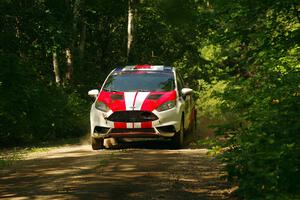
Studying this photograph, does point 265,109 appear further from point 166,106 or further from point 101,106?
point 101,106

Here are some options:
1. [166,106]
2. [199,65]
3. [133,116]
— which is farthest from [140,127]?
[199,65]

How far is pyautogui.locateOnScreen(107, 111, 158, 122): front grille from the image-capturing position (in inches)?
494

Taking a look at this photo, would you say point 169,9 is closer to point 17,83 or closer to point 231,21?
point 231,21

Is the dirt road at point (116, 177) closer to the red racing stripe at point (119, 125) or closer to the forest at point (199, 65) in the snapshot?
the red racing stripe at point (119, 125)

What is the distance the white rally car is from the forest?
2356 mm

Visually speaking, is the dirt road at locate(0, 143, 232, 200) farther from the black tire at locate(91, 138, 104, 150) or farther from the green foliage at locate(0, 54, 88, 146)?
the green foliage at locate(0, 54, 88, 146)

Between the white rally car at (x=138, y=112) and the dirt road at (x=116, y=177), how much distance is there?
73 cm

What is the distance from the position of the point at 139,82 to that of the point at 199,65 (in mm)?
20714

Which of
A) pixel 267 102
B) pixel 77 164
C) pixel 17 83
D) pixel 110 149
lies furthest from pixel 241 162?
pixel 17 83

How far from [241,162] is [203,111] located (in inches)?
909

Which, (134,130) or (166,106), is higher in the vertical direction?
(166,106)

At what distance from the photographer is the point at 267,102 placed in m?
6.73

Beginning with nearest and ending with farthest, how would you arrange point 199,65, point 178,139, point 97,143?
point 178,139 → point 97,143 → point 199,65

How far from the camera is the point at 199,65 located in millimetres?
34094
